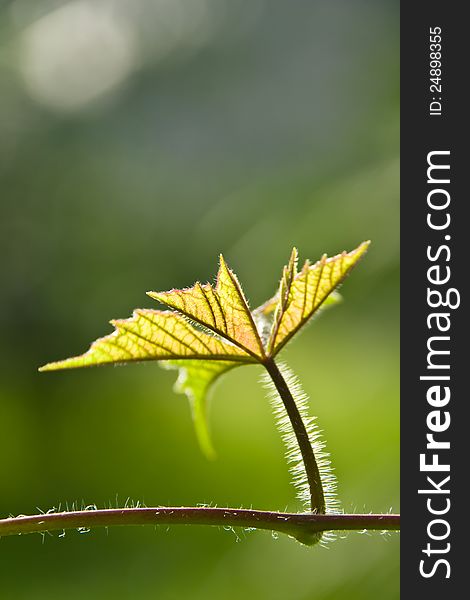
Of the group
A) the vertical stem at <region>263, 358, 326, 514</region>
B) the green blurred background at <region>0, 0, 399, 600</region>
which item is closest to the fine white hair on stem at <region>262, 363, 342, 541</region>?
the vertical stem at <region>263, 358, 326, 514</region>

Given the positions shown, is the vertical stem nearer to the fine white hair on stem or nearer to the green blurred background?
the fine white hair on stem

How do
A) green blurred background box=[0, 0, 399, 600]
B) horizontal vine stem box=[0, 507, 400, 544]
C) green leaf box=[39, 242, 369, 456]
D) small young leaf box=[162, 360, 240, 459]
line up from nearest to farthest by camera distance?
horizontal vine stem box=[0, 507, 400, 544] < green leaf box=[39, 242, 369, 456] < small young leaf box=[162, 360, 240, 459] < green blurred background box=[0, 0, 399, 600]

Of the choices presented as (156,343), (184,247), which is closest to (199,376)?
(156,343)

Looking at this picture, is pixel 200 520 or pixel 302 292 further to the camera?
pixel 302 292

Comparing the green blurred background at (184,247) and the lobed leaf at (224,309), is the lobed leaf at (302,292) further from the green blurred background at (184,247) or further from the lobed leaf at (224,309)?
the green blurred background at (184,247)

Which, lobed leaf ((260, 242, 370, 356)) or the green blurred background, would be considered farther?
the green blurred background

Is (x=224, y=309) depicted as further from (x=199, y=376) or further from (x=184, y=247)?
(x=184, y=247)
